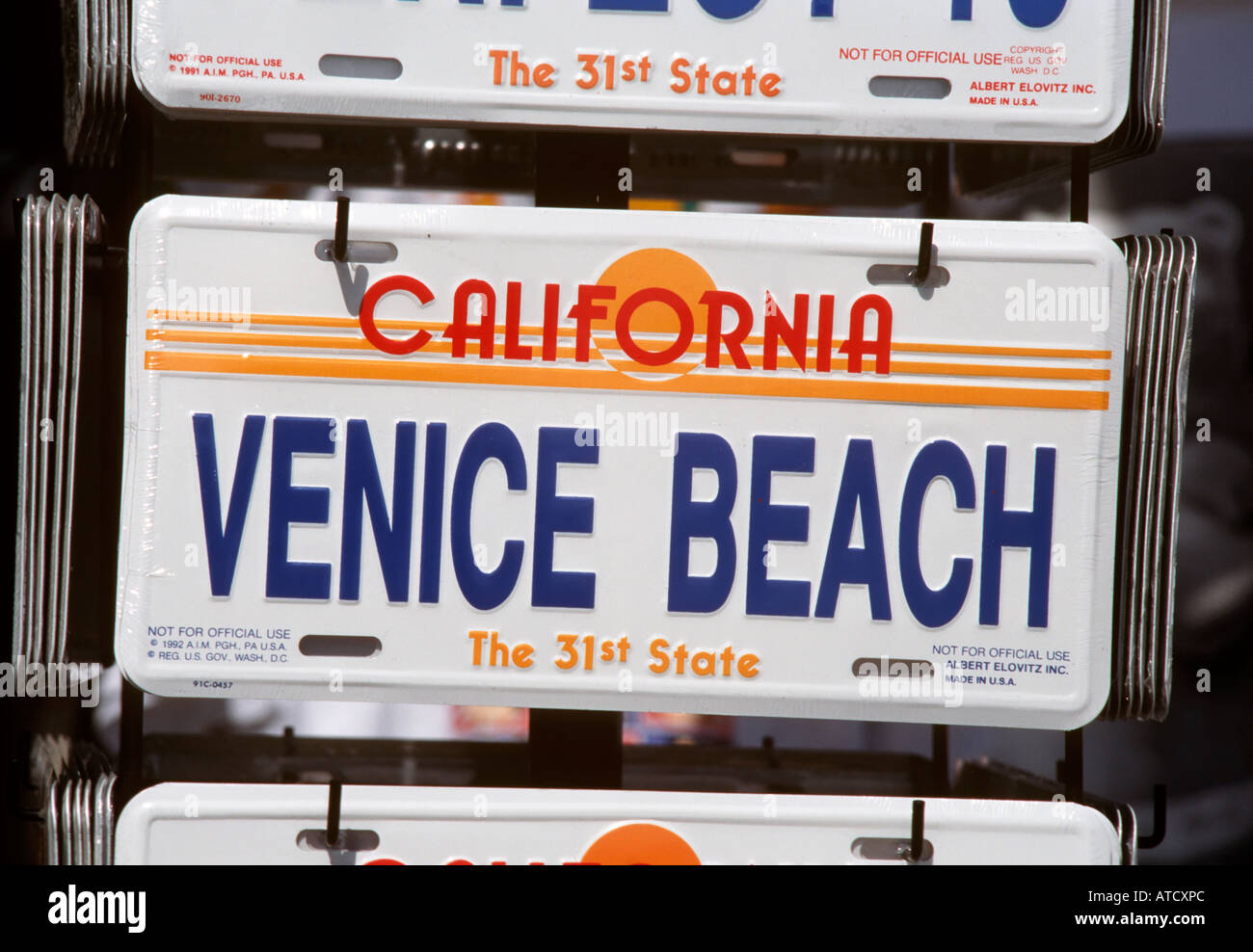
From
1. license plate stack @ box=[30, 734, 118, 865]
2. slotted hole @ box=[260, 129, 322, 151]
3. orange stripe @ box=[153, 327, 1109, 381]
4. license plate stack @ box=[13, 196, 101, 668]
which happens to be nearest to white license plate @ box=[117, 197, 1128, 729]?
orange stripe @ box=[153, 327, 1109, 381]

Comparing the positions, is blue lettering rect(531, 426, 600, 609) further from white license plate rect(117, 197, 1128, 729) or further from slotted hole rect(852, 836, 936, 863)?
slotted hole rect(852, 836, 936, 863)

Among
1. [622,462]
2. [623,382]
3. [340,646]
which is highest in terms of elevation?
[623,382]

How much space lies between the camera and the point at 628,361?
4.51 ft

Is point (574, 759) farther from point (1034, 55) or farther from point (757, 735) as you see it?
point (1034, 55)

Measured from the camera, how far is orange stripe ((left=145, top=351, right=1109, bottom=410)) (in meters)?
1.36

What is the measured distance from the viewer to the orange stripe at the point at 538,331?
53.5 inches

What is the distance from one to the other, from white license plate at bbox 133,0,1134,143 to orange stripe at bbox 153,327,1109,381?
0.34m

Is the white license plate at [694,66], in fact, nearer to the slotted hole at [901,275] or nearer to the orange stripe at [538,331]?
the slotted hole at [901,275]

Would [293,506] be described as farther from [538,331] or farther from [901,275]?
[901,275]

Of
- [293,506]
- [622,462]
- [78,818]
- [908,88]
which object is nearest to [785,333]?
[622,462]

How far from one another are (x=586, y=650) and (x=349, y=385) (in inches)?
20.7

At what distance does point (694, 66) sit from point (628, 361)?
452 millimetres
